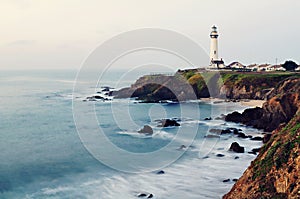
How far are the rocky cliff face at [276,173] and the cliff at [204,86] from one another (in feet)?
121

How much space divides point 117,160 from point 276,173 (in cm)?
1420

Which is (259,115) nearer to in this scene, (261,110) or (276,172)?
(261,110)

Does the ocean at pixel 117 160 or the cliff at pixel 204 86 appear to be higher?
the cliff at pixel 204 86

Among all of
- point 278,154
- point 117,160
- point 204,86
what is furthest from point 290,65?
point 278,154

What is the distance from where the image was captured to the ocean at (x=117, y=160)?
18.8 m

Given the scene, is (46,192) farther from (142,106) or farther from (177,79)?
(177,79)

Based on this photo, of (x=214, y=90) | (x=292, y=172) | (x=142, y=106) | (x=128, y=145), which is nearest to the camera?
(x=292, y=172)

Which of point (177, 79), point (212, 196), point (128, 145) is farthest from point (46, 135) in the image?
point (177, 79)

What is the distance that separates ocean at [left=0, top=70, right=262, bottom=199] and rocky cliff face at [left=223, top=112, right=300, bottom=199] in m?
3.09

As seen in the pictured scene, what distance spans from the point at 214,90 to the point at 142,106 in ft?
Result: 48.3

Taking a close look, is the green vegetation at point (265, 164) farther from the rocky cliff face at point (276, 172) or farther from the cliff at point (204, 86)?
the cliff at point (204, 86)

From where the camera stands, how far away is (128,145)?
29.5m

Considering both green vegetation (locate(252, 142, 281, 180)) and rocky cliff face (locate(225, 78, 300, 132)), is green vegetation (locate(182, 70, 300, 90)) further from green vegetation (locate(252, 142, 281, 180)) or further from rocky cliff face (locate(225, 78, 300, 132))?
green vegetation (locate(252, 142, 281, 180))

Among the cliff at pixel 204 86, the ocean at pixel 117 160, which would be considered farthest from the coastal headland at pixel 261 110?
the ocean at pixel 117 160
